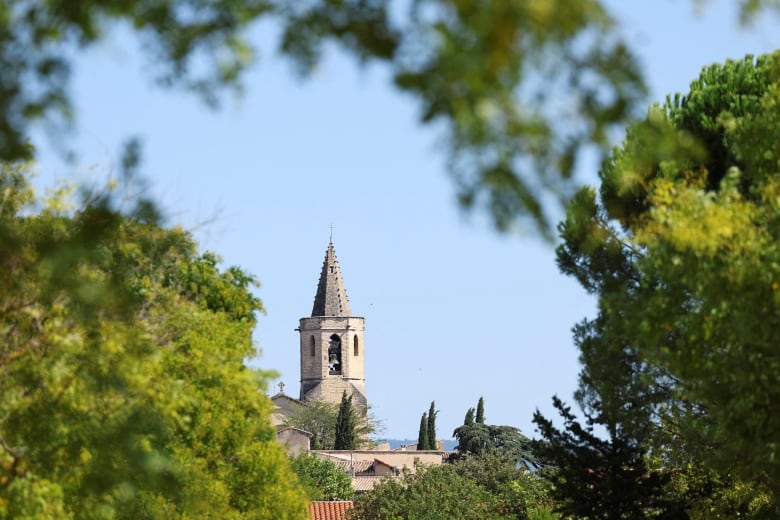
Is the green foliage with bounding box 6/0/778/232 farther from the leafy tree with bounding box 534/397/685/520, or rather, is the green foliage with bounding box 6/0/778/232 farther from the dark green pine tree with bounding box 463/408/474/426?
the dark green pine tree with bounding box 463/408/474/426

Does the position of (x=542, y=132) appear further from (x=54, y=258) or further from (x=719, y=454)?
(x=719, y=454)

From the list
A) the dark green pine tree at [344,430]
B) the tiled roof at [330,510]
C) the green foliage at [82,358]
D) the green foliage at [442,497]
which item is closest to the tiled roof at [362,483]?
the tiled roof at [330,510]

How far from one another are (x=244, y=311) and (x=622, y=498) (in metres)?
9.51

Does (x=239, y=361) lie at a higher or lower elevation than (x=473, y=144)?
higher

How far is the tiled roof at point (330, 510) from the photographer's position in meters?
67.6

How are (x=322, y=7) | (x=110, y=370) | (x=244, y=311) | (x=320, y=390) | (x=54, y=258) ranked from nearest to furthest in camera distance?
(x=322, y=7) → (x=54, y=258) → (x=110, y=370) → (x=244, y=311) → (x=320, y=390)

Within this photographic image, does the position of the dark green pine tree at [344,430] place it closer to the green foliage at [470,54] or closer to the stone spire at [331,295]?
the stone spire at [331,295]

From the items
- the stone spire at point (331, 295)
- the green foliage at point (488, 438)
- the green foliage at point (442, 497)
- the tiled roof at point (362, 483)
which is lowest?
the green foliage at point (442, 497)

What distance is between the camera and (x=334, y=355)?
6245 inches

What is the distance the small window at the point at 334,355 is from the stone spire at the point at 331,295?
9.79 ft

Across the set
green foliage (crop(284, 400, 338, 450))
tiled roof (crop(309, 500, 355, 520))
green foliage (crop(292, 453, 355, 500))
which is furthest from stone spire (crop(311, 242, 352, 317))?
tiled roof (crop(309, 500, 355, 520))

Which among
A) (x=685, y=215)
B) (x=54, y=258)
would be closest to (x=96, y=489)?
(x=685, y=215)

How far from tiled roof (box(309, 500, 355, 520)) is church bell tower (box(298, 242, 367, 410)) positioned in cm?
8469

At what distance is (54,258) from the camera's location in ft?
24.6
